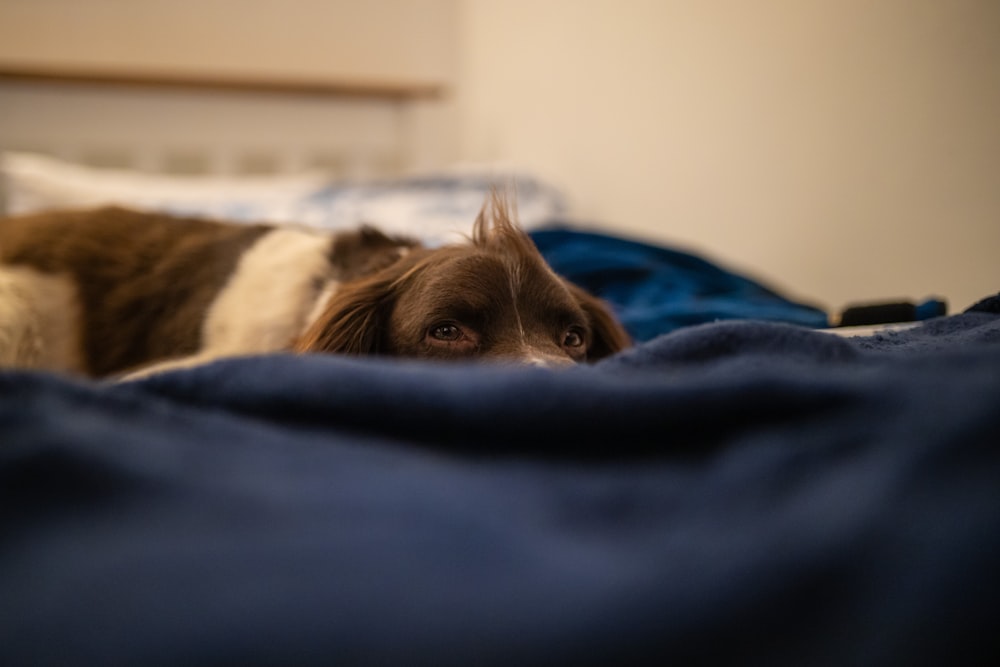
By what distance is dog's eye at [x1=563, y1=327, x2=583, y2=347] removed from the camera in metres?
1.26

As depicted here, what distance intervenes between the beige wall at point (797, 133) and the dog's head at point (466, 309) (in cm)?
84

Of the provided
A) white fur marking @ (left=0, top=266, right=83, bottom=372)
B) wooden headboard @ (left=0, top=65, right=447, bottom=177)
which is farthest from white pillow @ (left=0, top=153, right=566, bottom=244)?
white fur marking @ (left=0, top=266, right=83, bottom=372)

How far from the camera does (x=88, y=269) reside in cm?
170

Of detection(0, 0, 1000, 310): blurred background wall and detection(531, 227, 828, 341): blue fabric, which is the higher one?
detection(0, 0, 1000, 310): blurred background wall

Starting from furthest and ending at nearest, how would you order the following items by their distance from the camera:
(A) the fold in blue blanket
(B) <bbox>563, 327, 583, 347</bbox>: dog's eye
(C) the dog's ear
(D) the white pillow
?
1. (D) the white pillow
2. (C) the dog's ear
3. (B) <bbox>563, 327, 583, 347</bbox>: dog's eye
4. (A) the fold in blue blanket

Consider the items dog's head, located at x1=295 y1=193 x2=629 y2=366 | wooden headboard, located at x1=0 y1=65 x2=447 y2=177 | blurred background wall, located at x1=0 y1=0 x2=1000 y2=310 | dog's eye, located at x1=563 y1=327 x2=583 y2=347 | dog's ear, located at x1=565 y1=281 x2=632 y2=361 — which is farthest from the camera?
wooden headboard, located at x1=0 y1=65 x2=447 y2=177

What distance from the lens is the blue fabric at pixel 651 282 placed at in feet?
5.00

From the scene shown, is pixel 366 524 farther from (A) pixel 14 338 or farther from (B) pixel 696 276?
(B) pixel 696 276

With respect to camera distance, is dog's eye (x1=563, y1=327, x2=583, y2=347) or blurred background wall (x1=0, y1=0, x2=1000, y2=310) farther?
blurred background wall (x1=0, y1=0, x2=1000, y2=310)

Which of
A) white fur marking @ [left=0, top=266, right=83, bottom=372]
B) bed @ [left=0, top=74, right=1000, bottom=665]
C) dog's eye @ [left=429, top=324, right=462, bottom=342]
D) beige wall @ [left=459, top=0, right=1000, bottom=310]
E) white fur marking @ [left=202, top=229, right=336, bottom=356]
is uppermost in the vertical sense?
beige wall @ [left=459, top=0, right=1000, bottom=310]

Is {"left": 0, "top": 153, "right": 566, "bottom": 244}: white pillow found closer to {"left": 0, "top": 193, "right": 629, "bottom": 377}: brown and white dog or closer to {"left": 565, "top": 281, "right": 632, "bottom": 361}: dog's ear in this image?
{"left": 0, "top": 193, "right": 629, "bottom": 377}: brown and white dog

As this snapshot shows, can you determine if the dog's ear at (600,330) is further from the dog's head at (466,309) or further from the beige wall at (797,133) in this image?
the beige wall at (797,133)

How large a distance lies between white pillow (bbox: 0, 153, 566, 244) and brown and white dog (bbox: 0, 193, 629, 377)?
28.8 inches

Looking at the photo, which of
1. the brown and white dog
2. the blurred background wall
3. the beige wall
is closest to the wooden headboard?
the blurred background wall
